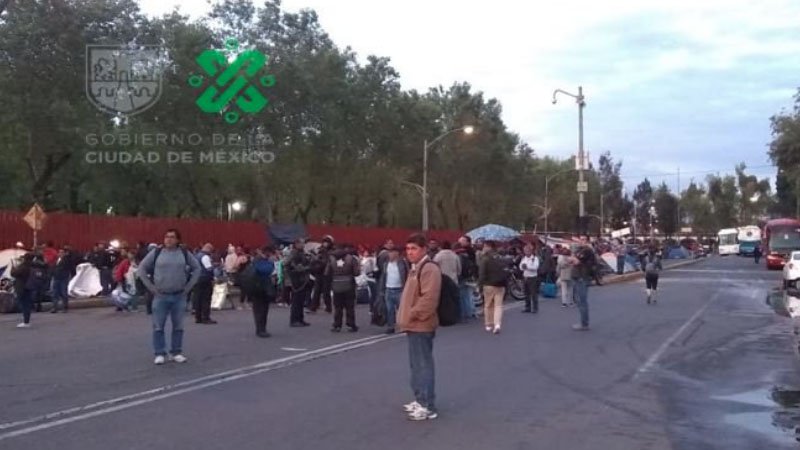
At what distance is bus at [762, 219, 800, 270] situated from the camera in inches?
2143

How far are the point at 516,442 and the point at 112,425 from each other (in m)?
3.46

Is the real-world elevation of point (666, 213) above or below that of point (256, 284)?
above

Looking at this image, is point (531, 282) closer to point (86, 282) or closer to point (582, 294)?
point (582, 294)

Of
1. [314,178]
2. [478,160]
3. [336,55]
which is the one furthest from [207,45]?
[478,160]

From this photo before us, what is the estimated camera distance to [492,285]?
16812 millimetres

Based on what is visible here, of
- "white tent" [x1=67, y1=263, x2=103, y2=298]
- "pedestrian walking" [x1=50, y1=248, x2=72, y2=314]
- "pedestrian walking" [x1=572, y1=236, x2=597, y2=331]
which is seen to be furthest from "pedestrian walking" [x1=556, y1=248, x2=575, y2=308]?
"pedestrian walking" [x1=50, y1=248, x2=72, y2=314]

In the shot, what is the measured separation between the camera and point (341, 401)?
9336mm

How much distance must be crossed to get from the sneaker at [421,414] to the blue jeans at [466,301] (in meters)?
10.4

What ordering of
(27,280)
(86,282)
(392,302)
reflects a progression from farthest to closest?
(86,282) → (27,280) → (392,302)

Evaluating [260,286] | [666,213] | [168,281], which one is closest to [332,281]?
[260,286]

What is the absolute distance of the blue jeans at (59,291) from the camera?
66.7 feet

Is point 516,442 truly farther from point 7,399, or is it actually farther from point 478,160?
point 478,160

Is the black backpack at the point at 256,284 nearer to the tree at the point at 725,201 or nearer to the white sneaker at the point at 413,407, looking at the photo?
the white sneaker at the point at 413,407

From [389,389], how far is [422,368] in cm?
163
